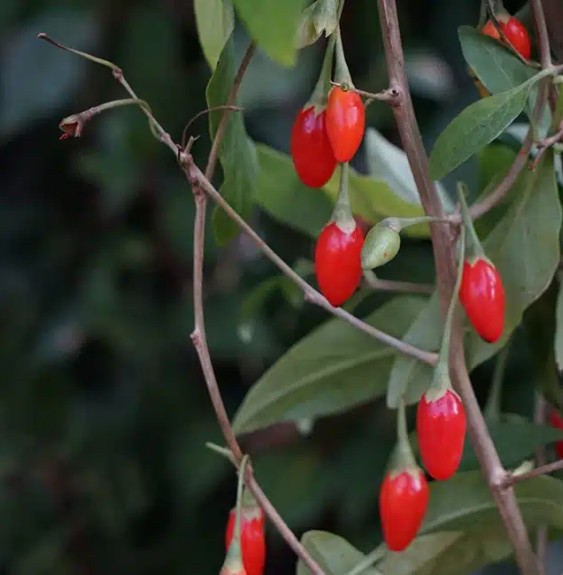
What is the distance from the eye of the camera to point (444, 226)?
0.43 metres

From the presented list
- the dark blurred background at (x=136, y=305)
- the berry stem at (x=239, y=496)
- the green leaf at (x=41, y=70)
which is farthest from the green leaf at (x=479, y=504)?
the green leaf at (x=41, y=70)

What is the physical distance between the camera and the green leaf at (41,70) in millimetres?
949

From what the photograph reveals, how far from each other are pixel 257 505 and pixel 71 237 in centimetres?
69

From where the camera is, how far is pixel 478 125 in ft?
1.29

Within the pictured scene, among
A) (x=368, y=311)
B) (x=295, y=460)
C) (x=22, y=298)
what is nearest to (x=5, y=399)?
(x=22, y=298)

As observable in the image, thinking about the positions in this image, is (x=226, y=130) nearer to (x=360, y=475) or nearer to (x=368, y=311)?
(x=368, y=311)

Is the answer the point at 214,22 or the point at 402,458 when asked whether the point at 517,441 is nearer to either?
the point at 402,458

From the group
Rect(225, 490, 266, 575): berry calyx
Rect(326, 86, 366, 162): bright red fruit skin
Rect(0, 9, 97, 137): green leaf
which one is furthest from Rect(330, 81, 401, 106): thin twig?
Rect(0, 9, 97, 137): green leaf

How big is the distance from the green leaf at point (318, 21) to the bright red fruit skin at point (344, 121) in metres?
0.03

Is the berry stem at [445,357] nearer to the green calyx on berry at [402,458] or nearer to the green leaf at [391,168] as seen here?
the green calyx on berry at [402,458]

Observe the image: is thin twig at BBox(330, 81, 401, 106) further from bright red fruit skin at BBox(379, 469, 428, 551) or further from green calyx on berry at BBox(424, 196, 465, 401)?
bright red fruit skin at BBox(379, 469, 428, 551)

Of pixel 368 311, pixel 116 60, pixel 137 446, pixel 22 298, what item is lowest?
pixel 137 446

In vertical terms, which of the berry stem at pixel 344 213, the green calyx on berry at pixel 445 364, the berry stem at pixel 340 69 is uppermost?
the berry stem at pixel 340 69

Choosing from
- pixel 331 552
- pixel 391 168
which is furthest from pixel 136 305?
pixel 331 552
